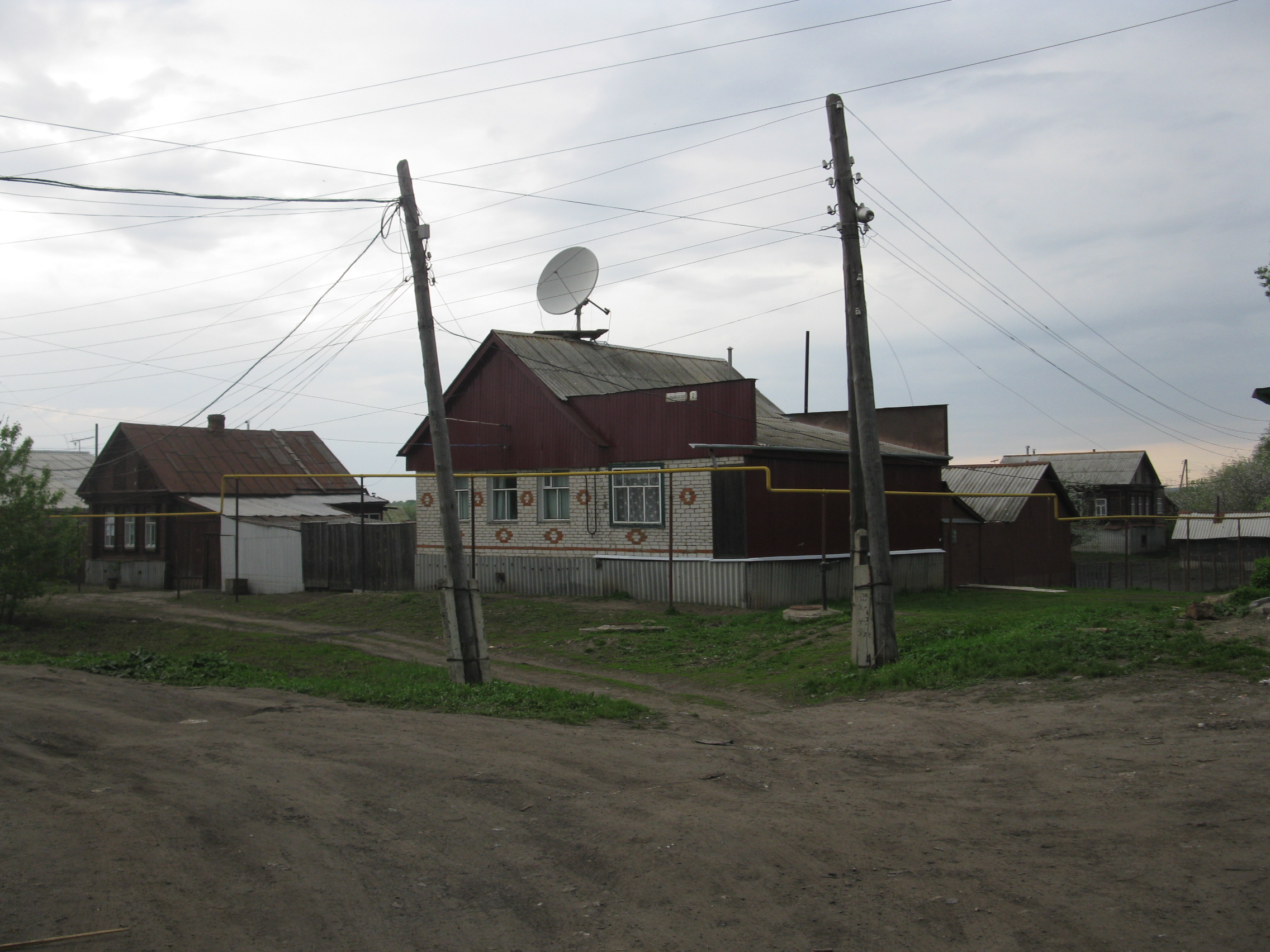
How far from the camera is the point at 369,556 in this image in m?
27.6

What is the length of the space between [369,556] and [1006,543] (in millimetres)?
18204

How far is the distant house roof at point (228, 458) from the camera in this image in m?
33.5

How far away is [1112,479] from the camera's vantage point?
57562 mm

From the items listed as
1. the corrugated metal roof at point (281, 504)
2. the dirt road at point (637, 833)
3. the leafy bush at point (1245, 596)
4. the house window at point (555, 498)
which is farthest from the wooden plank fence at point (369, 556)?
the leafy bush at point (1245, 596)

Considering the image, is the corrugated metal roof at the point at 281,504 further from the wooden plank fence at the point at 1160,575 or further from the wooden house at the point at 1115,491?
the wooden house at the point at 1115,491

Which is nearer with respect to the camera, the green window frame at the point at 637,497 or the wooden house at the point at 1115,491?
the green window frame at the point at 637,497

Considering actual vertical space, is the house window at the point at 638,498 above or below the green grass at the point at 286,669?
above

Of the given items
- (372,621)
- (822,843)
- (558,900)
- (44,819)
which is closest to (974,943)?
(822,843)

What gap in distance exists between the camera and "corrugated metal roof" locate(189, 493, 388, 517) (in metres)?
32.3

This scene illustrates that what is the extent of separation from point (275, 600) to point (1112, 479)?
49.4m

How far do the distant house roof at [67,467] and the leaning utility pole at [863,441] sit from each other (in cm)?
4229

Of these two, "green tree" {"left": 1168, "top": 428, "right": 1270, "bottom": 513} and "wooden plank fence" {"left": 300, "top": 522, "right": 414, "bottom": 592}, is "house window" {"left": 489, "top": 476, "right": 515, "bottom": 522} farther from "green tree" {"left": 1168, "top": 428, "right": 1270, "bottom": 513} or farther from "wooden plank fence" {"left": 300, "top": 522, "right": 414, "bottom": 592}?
"green tree" {"left": 1168, "top": 428, "right": 1270, "bottom": 513}

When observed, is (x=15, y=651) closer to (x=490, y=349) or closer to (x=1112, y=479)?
(x=490, y=349)

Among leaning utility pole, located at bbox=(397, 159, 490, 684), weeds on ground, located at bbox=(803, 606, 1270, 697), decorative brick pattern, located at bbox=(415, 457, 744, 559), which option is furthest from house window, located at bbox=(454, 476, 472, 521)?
weeds on ground, located at bbox=(803, 606, 1270, 697)
